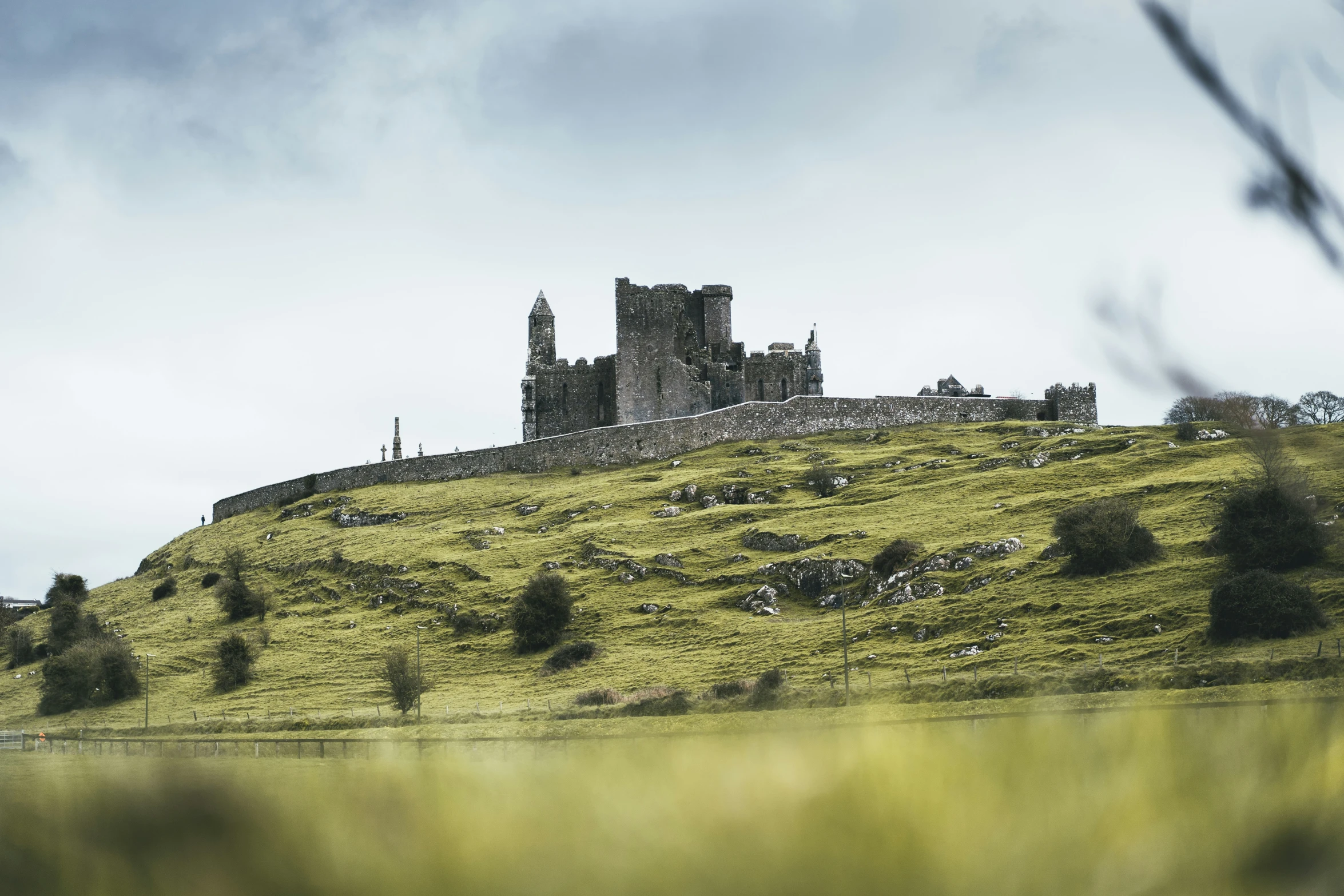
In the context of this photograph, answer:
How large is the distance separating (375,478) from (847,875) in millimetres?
84625

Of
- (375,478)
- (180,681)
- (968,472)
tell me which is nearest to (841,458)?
(968,472)

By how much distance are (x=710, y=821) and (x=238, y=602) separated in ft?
221

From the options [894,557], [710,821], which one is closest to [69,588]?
[894,557]

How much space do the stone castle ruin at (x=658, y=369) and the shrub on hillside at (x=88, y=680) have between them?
3272 centimetres

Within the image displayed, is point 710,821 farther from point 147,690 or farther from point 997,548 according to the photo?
A: point 147,690

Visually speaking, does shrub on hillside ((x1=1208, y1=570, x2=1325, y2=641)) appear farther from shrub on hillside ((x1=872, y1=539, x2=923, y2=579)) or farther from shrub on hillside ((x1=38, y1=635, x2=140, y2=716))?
shrub on hillside ((x1=38, y1=635, x2=140, y2=716))

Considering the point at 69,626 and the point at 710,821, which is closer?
the point at 710,821

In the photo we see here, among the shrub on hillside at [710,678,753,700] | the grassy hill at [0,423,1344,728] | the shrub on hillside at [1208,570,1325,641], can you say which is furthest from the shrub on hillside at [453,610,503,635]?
the shrub on hillside at [1208,570,1325,641]

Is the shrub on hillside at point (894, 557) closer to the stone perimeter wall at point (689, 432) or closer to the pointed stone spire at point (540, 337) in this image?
the stone perimeter wall at point (689, 432)

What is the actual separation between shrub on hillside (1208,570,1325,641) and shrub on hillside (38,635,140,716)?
1777 inches

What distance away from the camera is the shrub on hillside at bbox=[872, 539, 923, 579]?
1937 inches

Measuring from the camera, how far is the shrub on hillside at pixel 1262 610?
109 ft

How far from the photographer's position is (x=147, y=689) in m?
50.3

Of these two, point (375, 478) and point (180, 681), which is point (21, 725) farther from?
point (375, 478)
